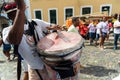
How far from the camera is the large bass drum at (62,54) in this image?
2.41 m

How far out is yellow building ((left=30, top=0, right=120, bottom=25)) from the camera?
29.9 m

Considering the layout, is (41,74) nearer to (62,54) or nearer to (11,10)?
(62,54)

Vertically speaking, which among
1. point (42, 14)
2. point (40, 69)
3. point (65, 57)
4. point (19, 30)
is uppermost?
point (19, 30)

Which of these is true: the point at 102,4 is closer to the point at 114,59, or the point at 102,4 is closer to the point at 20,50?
the point at 114,59

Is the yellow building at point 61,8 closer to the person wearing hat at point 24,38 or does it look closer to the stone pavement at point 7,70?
the stone pavement at point 7,70

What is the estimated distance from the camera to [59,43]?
2578mm

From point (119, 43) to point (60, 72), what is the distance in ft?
35.9

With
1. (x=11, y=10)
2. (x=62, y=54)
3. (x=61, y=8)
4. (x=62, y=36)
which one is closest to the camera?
(x=62, y=54)

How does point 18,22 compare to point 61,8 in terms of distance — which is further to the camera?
point 61,8

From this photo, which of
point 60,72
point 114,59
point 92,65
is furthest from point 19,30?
point 114,59

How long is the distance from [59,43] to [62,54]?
0.22 meters

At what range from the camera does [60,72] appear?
250cm

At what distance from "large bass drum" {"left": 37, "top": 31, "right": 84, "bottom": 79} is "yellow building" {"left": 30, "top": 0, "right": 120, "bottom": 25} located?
2744cm

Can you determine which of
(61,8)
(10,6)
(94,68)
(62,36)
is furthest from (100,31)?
(61,8)
